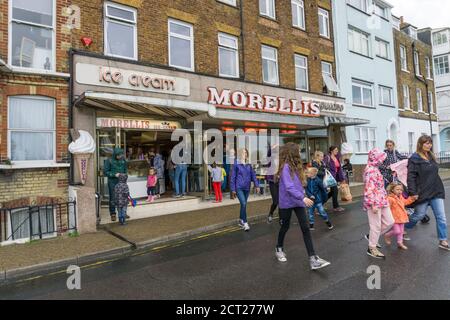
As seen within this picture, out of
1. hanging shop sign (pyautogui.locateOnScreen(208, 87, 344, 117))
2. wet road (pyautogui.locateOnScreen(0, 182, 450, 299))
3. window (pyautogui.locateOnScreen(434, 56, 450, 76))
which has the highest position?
window (pyautogui.locateOnScreen(434, 56, 450, 76))

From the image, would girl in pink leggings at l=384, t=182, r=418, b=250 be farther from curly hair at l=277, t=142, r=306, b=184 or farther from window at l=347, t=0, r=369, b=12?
window at l=347, t=0, r=369, b=12

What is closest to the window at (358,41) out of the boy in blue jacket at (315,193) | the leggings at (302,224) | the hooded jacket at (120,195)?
the boy in blue jacket at (315,193)

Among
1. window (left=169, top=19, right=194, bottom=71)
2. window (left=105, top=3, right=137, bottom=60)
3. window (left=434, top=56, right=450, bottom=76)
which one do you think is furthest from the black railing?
window (left=434, top=56, right=450, bottom=76)

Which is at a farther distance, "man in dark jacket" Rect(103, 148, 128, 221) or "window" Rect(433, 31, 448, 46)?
"window" Rect(433, 31, 448, 46)

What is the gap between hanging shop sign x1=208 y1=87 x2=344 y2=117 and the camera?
11.7 m

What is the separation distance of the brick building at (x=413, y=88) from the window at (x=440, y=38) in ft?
12.3

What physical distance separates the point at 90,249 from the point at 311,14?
1625 centimetres

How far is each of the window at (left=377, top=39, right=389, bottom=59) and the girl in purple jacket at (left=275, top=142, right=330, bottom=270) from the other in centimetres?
1960

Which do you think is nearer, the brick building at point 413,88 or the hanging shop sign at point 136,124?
the hanging shop sign at point 136,124

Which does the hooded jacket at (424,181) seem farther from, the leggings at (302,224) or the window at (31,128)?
the window at (31,128)

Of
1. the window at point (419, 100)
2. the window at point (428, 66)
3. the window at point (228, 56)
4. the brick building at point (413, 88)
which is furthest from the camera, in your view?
the window at point (428, 66)

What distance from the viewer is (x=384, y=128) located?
2008 centimetres

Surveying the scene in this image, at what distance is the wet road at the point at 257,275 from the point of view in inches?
147

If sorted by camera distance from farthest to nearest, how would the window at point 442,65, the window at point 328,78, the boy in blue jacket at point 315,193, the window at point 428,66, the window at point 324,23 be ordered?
the window at point 442,65 < the window at point 428,66 < the window at point 324,23 < the window at point 328,78 < the boy in blue jacket at point 315,193
